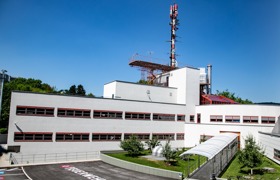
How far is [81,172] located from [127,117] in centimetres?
1335

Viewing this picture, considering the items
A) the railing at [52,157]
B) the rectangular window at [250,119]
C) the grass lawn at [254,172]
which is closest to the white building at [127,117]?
the rectangular window at [250,119]

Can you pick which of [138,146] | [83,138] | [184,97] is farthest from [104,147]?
[184,97]

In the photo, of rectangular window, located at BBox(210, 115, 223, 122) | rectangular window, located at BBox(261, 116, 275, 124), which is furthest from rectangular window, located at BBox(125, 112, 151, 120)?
rectangular window, located at BBox(261, 116, 275, 124)

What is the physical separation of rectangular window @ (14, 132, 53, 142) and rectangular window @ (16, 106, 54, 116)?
7.75 ft

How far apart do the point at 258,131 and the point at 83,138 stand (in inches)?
946

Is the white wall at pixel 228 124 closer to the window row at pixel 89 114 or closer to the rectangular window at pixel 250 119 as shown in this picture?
the rectangular window at pixel 250 119

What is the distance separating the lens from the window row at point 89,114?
28625 mm

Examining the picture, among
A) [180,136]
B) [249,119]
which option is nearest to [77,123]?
[180,136]

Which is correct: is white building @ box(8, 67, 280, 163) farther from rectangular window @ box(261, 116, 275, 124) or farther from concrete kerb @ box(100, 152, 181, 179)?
concrete kerb @ box(100, 152, 181, 179)

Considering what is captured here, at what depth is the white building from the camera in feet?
94.0

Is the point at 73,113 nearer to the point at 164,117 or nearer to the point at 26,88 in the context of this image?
the point at 164,117

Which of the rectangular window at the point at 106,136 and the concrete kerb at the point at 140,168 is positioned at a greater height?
the rectangular window at the point at 106,136

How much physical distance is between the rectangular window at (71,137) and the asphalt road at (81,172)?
4446 mm

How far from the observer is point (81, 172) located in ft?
76.3
